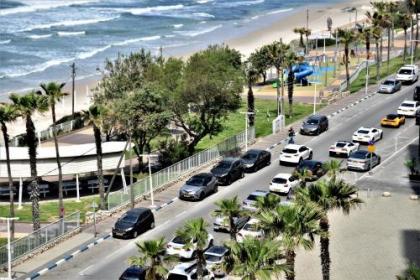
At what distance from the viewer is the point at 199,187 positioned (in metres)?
54.0

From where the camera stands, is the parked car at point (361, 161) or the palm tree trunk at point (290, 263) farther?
the parked car at point (361, 161)

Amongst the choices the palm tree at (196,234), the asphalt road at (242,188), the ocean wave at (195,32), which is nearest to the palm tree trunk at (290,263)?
the palm tree at (196,234)

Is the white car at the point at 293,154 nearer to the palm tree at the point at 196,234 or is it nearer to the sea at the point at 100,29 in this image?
the palm tree at the point at 196,234

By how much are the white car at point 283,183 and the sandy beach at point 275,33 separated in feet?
127

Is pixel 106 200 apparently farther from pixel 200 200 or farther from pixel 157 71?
pixel 157 71

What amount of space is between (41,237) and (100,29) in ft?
346

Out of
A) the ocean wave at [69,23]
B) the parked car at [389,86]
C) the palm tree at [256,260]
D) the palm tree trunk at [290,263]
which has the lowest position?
the palm tree trunk at [290,263]

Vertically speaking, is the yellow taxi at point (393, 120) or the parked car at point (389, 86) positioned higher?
the parked car at point (389, 86)

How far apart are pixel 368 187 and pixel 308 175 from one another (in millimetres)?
13369

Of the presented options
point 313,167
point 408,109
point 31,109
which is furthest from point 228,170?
point 408,109

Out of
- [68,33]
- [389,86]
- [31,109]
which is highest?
[68,33]

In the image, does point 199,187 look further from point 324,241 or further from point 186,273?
point 324,241

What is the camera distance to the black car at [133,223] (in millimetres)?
46969

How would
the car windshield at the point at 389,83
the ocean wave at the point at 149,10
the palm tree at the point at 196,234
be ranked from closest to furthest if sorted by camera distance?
1. the palm tree at the point at 196,234
2. the car windshield at the point at 389,83
3. the ocean wave at the point at 149,10
